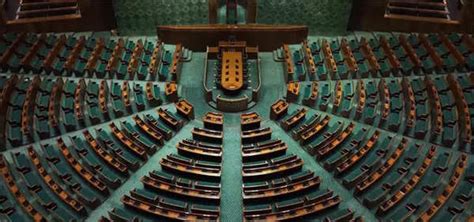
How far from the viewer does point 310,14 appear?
24016 millimetres

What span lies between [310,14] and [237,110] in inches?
279

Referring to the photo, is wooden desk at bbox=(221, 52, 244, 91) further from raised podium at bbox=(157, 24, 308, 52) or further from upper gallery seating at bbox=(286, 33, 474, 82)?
upper gallery seating at bbox=(286, 33, 474, 82)

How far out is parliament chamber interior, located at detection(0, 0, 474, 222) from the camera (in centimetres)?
1622

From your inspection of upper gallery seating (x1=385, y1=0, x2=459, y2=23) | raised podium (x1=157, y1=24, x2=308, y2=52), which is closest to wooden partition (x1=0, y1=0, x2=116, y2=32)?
raised podium (x1=157, y1=24, x2=308, y2=52)

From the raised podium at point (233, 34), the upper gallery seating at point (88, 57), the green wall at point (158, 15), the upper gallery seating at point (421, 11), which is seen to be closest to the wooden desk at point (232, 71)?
the raised podium at point (233, 34)

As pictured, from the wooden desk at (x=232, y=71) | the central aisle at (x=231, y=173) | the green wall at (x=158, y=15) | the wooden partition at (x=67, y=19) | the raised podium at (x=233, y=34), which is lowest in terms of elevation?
the central aisle at (x=231, y=173)

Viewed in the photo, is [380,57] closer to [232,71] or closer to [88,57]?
[232,71]

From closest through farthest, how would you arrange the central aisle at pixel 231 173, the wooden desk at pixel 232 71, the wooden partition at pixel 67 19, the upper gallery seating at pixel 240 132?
the upper gallery seating at pixel 240 132 < the central aisle at pixel 231 173 < the wooden desk at pixel 232 71 < the wooden partition at pixel 67 19

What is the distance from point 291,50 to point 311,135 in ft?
19.6

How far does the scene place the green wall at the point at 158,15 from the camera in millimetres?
23797

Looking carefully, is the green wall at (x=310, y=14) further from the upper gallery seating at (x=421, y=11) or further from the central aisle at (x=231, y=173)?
the central aisle at (x=231, y=173)

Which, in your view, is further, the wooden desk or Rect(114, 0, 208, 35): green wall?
Rect(114, 0, 208, 35): green wall

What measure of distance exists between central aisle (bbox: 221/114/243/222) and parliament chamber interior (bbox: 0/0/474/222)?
58 millimetres

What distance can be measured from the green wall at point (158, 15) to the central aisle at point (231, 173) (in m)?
6.47
